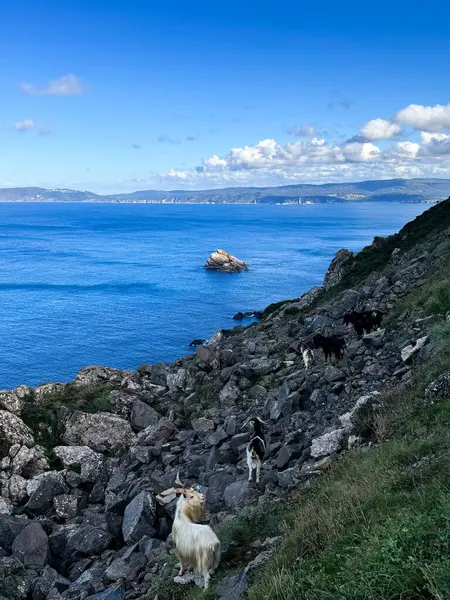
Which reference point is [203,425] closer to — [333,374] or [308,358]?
[308,358]

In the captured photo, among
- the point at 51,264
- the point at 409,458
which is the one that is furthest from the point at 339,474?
the point at 51,264

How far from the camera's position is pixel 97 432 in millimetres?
26625

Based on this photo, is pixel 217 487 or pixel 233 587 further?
pixel 217 487

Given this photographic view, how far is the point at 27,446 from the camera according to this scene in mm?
25234

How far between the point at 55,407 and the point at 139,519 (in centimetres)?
1514

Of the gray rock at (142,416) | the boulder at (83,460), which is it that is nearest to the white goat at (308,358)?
the gray rock at (142,416)

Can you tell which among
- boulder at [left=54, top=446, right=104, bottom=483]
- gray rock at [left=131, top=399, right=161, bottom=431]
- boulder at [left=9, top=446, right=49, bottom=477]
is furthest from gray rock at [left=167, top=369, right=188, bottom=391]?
boulder at [left=9, top=446, right=49, bottom=477]

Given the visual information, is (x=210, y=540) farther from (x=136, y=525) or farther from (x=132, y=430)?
(x=132, y=430)

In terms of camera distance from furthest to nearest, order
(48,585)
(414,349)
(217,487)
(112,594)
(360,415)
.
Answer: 1. (414,349)
2. (217,487)
3. (48,585)
4. (360,415)
5. (112,594)

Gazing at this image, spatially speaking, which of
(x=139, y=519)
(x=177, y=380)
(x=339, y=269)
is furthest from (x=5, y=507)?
(x=339, y=269)

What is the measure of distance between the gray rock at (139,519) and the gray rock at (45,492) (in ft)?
19.0

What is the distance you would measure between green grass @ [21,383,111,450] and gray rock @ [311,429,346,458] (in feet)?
57.2

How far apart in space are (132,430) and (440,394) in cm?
1892

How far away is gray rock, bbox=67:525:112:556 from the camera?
53.2 feet
